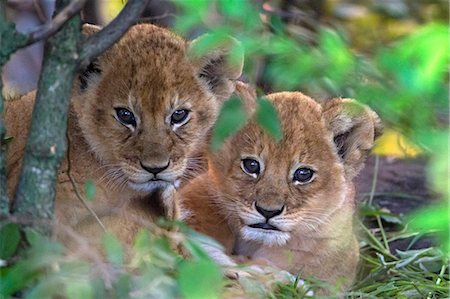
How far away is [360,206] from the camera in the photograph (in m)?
5.46

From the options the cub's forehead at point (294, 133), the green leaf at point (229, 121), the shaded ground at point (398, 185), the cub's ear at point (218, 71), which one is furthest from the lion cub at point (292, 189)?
the shaded ground at point (398, 185)

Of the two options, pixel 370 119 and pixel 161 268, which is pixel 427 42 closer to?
pixel 161 268

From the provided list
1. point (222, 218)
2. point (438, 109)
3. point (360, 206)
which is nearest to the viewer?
point (438, 109)

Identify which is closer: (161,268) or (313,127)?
(161,268)

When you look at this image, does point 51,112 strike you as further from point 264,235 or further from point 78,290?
point 264,235

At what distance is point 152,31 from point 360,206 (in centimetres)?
179

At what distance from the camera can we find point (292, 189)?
4133 millimetres

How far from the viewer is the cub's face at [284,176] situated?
4090 millimetres

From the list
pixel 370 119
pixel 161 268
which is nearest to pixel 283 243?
pixel 370 119

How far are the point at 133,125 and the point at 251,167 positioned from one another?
539mm

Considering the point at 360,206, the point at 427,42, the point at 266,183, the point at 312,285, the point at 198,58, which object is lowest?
the point at 360,206

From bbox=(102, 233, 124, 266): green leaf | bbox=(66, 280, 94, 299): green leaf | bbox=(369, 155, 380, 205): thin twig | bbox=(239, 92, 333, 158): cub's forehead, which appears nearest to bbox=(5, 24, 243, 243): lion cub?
bbox=(239, 92, 333, 158): cub's forehead

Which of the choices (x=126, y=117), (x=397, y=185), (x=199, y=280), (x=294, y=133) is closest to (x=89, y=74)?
(x=126, y=117)

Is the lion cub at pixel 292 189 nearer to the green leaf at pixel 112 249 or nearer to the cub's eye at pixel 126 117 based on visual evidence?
the cub's eye at pixel 126 117
